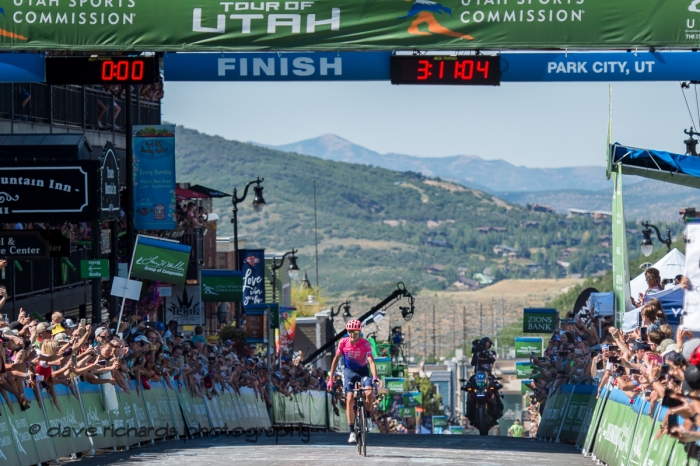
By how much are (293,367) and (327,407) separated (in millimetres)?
1689

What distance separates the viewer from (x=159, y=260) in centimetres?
2425

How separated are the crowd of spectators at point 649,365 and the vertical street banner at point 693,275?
10 cm

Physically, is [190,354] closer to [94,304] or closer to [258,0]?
[94,304]

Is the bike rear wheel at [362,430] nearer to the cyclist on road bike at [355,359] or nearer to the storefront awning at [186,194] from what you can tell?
the cyclist on road bike at [355,359]

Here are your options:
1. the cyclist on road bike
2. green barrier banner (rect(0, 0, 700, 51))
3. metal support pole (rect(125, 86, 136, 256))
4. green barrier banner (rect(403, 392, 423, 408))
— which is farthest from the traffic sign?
green barrier banner (rect(403, 392, 423, 408))

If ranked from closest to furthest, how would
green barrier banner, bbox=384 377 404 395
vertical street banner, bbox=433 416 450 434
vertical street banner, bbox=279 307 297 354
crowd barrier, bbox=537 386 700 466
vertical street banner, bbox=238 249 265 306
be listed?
crowd barrier, bbox=537 386 700 466 < vertical street banner, bbox=238 249 265 306 < green barrier banner, bbox=384 377 404 395 < vertical street banner, bbox=279 307 297 354 < vertical street banner, bbox=433 416 450 434

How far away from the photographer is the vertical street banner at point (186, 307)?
3894cm

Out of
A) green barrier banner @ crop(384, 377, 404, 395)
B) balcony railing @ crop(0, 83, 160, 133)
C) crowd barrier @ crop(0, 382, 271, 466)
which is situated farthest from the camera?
green barrier banner @ crop(384, 377, 404, 395)

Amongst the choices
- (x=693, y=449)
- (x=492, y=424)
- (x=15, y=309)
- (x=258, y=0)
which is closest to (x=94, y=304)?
(x=15, y=309)

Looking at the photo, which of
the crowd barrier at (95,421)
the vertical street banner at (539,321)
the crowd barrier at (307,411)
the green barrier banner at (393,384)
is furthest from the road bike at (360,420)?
the green barrier banner at (393,384)

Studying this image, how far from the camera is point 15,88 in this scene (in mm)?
30938

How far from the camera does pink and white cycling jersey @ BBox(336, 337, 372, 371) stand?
17.2 meters

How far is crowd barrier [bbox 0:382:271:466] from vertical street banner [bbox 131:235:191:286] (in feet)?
8.29

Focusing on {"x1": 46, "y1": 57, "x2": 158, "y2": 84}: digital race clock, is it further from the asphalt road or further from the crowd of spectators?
the crowd of spectators
